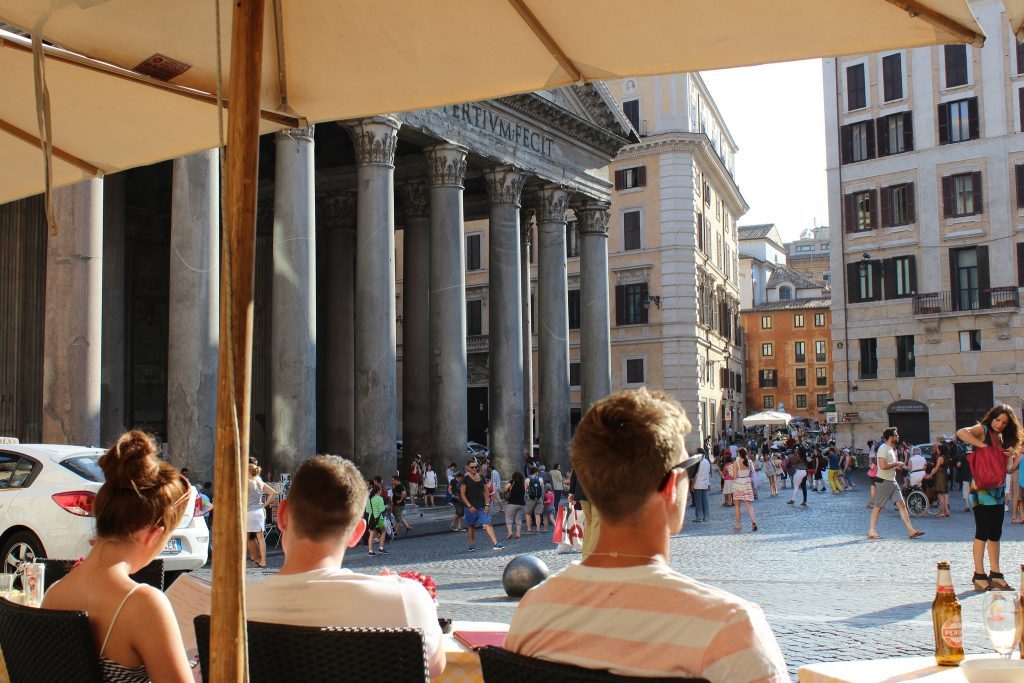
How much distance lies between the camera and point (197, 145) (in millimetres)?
5484

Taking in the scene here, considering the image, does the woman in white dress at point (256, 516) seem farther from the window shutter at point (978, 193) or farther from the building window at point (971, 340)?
the window shutter at point (978, 193)

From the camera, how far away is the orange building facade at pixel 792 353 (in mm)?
86938

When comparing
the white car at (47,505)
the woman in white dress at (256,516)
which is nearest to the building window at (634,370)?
the woman in white dress at (256,516)

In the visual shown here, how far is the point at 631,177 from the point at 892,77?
503 inches

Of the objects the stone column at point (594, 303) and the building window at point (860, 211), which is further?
the building window at point (860, 211)

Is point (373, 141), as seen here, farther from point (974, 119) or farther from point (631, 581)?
point (974, 119)

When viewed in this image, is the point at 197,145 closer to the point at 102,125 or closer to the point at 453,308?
the point at 102,125

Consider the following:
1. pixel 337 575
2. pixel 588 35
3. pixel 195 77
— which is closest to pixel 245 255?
pixel 337 575

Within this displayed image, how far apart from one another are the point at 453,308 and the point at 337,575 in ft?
73.4

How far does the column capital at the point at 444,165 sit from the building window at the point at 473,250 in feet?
83.4

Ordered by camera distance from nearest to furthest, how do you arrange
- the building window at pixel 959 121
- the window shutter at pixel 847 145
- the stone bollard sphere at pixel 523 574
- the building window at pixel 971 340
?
the stone bollard sphere at pixel 523 574 → the building window at pixel 971 340 → the building window at pixel 959 121 → the window shutter at pixel 847 145

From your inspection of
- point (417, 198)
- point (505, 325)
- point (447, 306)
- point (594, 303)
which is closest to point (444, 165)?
point (447, 306)

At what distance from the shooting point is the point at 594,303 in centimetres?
3241

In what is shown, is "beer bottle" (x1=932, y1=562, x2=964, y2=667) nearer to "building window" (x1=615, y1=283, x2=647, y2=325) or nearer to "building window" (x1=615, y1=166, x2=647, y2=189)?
"building window" (x1=615, y1=283, x2=647, y2=325)
